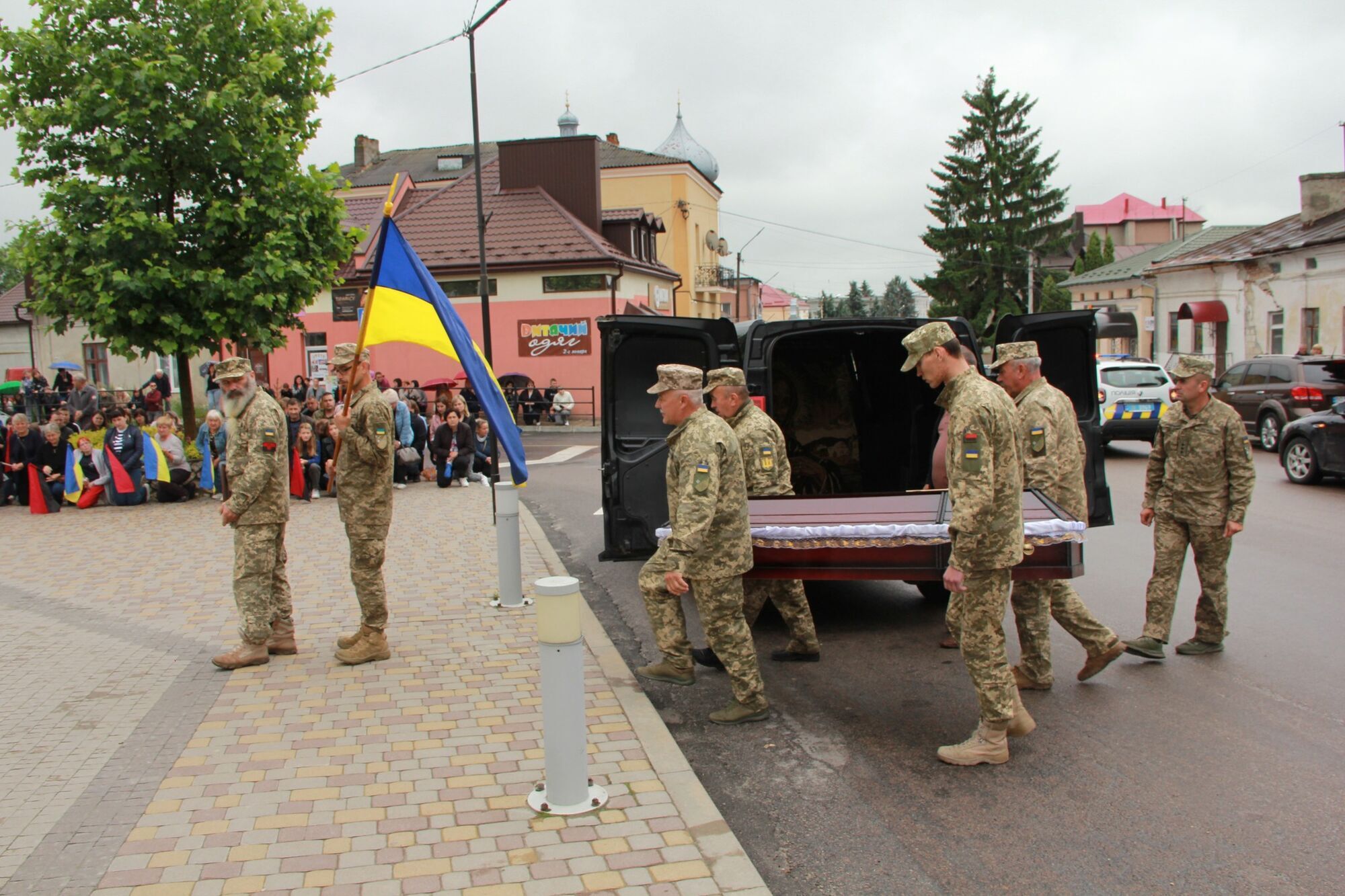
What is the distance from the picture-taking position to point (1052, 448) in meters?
6.33

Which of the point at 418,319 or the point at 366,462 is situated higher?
the point at 418,319

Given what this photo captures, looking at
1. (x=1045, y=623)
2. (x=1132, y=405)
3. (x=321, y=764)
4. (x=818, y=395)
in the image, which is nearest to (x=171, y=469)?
(x=818, y=395)

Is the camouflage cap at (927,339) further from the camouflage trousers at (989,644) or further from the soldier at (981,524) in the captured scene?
the camouflage trousers at (989,644)

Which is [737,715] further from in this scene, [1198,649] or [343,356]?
[343,356]

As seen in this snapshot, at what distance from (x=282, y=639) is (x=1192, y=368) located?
236 inches

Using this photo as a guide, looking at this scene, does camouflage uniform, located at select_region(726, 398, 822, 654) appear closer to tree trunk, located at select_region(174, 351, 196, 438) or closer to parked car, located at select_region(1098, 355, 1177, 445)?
parked car, located at select_region(1098, 355, 1177, 445)

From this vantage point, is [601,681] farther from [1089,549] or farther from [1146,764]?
[1089,549]

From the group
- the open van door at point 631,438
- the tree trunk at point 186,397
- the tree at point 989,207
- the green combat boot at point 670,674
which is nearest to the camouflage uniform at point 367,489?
the green combat boot at point 670,674

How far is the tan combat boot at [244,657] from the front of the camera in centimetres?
646

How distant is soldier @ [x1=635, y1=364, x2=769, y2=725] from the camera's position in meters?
5.25

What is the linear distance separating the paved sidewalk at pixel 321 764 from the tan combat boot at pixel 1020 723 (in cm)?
158

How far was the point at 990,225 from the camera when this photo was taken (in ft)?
180

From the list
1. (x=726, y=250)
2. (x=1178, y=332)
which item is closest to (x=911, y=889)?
(x=1178, y=332)

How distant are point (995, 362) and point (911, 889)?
3992mm
